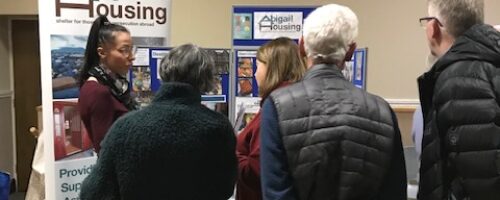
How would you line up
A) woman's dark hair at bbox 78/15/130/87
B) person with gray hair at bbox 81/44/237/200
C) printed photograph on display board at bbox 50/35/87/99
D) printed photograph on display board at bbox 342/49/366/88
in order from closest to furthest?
1. person with gray hair at bbox 81/44/237/200
2. woman's dark hair at bbox 78/15/130/87
3. printed photograph on display board at bbox 50/35/87/99
4. printed photograph on display board at bbox 342/49/366/88

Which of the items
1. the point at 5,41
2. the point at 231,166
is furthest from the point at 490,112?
the point at 5,41

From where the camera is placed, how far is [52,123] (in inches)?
114

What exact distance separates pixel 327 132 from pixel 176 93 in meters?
0.51

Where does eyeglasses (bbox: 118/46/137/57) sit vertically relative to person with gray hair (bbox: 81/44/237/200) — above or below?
above

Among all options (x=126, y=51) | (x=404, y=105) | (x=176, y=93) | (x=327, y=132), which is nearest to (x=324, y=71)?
(x=327, y=132)

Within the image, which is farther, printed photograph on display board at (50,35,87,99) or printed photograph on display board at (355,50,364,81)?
printed photograph on display board at (355,50,364,81)

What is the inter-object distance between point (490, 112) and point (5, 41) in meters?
5.23

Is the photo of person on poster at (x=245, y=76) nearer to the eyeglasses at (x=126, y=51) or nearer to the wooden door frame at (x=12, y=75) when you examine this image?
the eyeglasses at (x=126, y=51)

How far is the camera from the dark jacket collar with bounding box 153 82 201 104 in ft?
5.30

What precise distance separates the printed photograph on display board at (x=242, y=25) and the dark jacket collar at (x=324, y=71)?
6.96 feet

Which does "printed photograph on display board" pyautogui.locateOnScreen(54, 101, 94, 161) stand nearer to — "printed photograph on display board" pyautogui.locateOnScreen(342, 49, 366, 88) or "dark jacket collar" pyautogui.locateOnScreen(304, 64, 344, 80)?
"printed photograph on display board" pyautogui.locateOnScreen(342, 49, 366, 88)

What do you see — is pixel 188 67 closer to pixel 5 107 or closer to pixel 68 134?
pixel 68 134

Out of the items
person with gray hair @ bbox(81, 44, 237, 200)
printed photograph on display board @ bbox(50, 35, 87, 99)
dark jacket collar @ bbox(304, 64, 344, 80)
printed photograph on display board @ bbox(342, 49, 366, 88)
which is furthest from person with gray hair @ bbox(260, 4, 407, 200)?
printed photograph on display board @ bbox(342, 49, 366, 88)

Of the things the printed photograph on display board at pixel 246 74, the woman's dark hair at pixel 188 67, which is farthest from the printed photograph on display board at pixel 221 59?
the woman's dark hair at pixel 188 67
